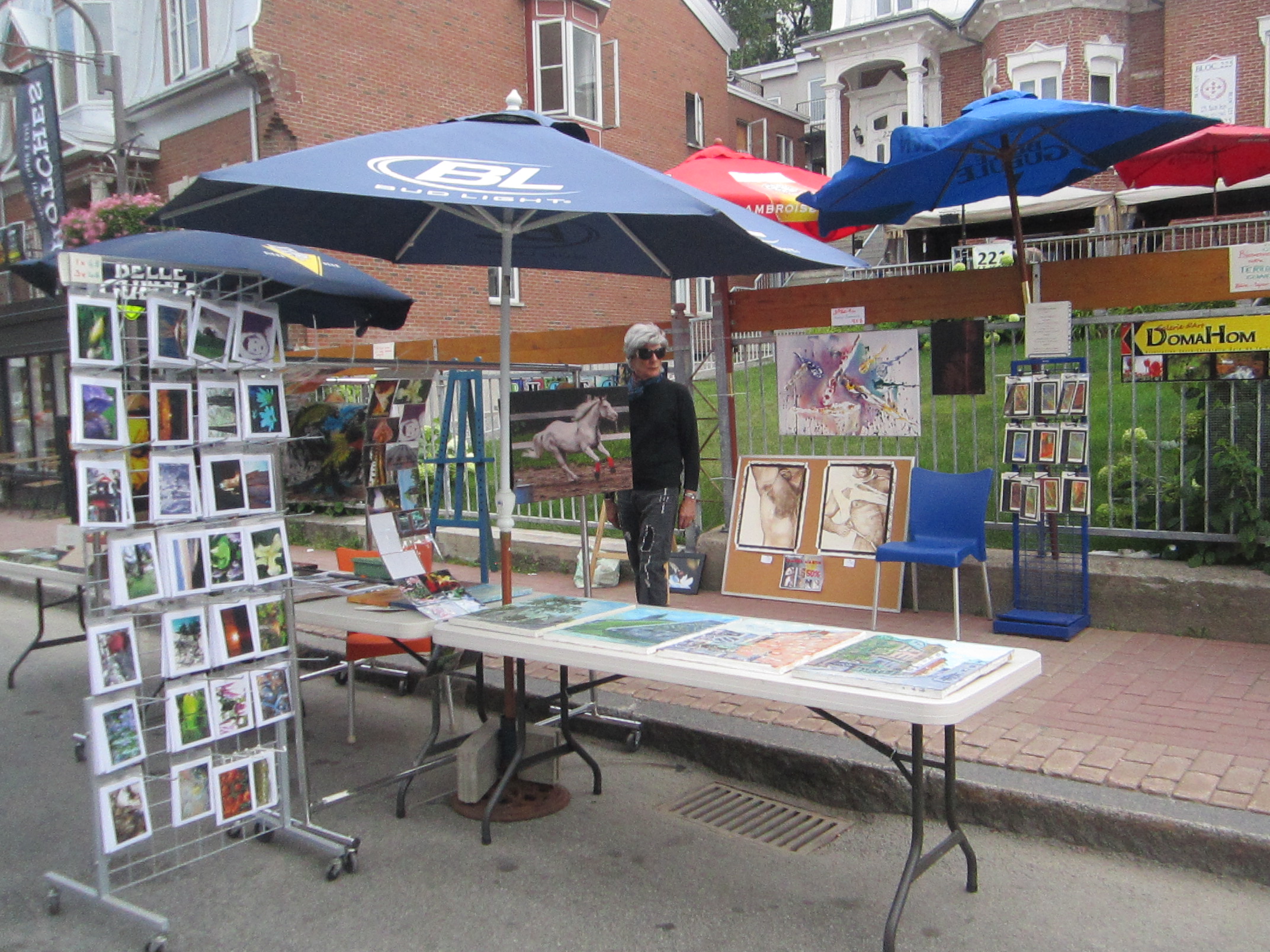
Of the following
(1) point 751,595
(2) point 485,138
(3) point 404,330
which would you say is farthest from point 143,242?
(3) point 404,330

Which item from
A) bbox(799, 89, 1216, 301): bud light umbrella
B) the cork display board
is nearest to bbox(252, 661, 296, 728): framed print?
the cork display board

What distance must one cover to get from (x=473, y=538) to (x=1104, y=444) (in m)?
5.66

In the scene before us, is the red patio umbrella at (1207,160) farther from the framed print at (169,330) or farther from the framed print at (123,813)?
the framed print at (123,813)

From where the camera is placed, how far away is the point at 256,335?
12.4ft

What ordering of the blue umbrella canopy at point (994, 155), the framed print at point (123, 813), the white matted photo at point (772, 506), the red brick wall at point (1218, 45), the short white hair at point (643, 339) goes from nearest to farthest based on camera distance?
the framed print at point (123, 813) → the blue umbrella canopy at point (994, 155) → the short white hair at point (643, 339) → the white matted photo at point (772, 506) → the red brick wall at point (1218, 45)

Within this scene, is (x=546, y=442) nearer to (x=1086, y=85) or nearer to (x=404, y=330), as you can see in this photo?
(x=404, y=330)

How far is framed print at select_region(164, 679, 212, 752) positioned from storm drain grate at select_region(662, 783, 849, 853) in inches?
76.5

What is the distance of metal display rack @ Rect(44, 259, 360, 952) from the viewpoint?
3318 millimetres

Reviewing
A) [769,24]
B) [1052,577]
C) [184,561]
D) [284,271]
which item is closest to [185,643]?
[184,561]

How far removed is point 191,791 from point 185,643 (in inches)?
20.6

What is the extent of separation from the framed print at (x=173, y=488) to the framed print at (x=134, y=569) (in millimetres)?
93

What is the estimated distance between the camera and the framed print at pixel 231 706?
355 centimetres

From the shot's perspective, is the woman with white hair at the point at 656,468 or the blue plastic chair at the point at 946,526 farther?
the blue plastic chair at the point at 946,526

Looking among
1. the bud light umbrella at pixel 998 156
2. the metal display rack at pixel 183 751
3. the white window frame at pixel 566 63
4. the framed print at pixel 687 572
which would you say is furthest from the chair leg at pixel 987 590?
the white window frame at pixel 566 63
